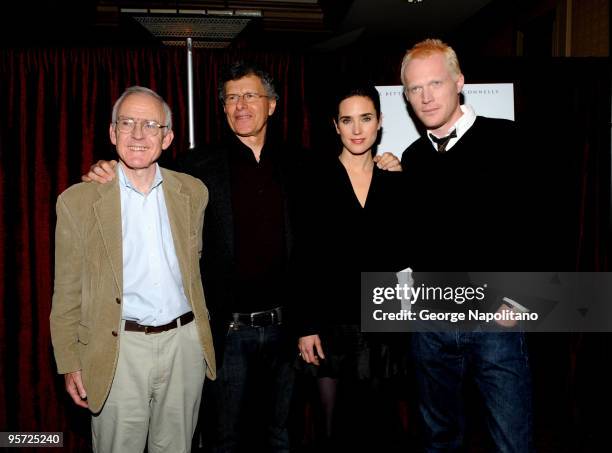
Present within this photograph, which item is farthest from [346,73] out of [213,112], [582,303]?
[582,303]

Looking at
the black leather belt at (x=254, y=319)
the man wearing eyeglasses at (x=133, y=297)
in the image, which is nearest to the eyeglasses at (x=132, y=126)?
the man wearing eyeglasses at (x=133, y=297)

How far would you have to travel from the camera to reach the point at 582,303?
303 centimetres

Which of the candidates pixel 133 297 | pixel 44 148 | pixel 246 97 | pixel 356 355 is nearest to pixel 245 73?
pixel 246 97

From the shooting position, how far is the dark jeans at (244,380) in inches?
74.8

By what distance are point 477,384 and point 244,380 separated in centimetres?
92

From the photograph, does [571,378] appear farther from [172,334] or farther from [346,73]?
[172,334]

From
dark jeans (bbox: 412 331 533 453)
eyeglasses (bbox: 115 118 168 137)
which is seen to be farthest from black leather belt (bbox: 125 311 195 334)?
dark jeans (bbox: 412 331 533 453)

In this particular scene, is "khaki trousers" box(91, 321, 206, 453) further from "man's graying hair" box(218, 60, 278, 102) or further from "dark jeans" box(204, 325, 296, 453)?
"man's graying hair" box(218, 60, 278, 102)

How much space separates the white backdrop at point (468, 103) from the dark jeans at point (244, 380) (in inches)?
56.5

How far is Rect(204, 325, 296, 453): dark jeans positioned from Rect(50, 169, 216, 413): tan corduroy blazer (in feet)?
1.22

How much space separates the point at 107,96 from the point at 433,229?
2.02 metres

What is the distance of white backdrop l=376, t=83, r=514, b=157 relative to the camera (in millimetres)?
2809

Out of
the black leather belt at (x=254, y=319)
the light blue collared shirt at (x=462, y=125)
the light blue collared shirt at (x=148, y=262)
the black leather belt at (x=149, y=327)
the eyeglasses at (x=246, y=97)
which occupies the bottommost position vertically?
the black leather belt at (x=254, y=319)

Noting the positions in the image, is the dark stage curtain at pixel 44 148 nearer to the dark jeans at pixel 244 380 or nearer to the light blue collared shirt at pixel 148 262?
the light blue collared shirt at pixel 148 262
